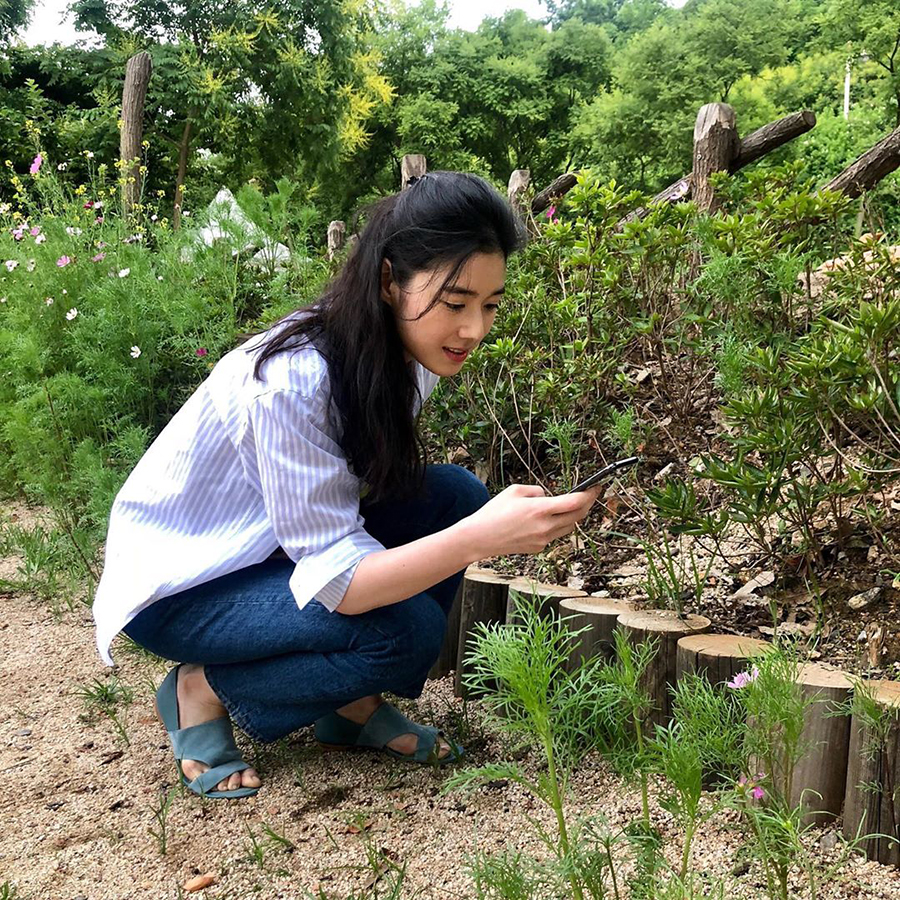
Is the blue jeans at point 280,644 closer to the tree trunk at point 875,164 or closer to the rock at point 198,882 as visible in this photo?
the rock at point 198,882

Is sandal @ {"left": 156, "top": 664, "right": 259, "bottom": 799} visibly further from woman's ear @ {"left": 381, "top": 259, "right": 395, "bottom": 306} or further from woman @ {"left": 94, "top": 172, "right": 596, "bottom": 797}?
woman's ear @ {"left": 381, "top": 259, "right": 395, "bottom": 306}

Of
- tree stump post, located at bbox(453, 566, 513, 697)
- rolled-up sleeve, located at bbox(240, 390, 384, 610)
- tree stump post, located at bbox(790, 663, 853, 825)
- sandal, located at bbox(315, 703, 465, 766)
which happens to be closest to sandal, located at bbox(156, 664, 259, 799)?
sandal, located at bbox(315, 703, 465, 766)

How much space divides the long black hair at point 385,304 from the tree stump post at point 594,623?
1.75 feet

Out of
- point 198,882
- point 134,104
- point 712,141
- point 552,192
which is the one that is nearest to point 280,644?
point 198,882

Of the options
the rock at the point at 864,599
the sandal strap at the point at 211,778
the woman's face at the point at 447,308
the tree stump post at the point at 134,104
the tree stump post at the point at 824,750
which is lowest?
the sandal strap at the point at 211,778

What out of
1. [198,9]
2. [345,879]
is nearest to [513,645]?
[345,879]

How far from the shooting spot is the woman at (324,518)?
5.90 ft

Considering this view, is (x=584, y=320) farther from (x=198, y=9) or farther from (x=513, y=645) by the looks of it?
(x=198, y=9)

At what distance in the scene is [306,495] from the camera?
1.83 metres

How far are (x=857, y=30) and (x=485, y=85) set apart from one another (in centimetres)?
1052

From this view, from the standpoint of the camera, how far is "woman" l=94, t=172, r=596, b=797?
180 cm

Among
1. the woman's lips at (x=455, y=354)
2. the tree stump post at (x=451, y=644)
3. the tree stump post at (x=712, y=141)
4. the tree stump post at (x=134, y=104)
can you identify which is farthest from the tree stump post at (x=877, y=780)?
the tree stump post at (x=134, y=104)

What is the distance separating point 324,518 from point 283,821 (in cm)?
66

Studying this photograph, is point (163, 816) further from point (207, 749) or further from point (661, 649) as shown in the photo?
point (661, 649)
